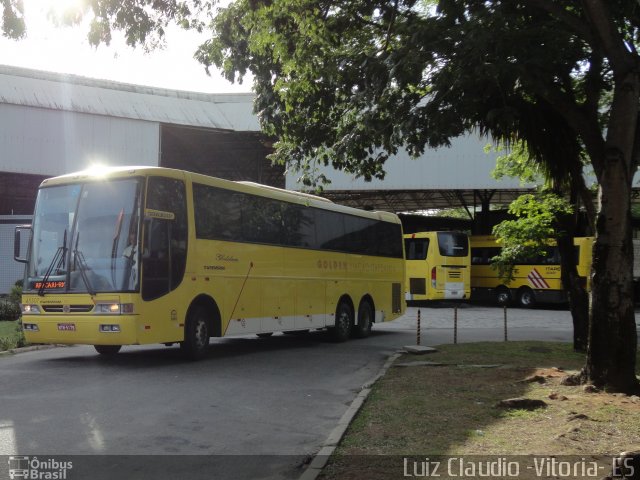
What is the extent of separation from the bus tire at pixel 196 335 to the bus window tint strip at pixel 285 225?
1.41 meters

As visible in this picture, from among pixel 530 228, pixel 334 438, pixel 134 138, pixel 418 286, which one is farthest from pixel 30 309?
pixel 418 286

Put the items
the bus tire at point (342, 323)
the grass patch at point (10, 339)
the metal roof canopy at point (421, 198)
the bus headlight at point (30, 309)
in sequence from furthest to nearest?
the metal roof canopy at point (421, 198) → the bus tire at point (342, 323) → the grass patch at point (10, 339) → the bus headlight at point (30, 309)

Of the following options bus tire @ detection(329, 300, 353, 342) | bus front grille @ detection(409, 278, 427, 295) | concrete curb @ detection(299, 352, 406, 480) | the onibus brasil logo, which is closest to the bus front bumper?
concrete curb @ detection(299, 352, 406, 480)

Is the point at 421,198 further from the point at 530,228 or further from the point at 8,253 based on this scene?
the point at 530,228

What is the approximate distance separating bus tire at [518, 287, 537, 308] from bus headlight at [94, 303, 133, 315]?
990 inches

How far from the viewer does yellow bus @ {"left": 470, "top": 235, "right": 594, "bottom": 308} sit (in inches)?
1175

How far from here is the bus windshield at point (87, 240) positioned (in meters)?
11.1

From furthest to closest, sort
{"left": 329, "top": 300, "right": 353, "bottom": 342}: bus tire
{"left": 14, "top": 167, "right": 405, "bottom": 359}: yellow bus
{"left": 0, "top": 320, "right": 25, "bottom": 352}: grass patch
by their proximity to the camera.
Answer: {"left": 329, "top": 300, "right": 353, "bottom": 342}: bus tire, {"left": 0, "top": 320, "right": 25, "bottom": 352}: grass patch, {"left": 14, "top": 167, "right": 405, "bottom": 359}: yellow bus

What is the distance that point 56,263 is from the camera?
11586 millimetres

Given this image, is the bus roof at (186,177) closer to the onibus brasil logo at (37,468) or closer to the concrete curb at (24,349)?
the concrete curb at (24,349)

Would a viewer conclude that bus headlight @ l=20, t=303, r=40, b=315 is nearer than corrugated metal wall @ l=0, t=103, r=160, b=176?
Yes

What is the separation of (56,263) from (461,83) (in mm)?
7243

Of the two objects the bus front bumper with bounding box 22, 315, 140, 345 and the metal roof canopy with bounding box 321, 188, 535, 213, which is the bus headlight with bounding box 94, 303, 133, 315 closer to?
the bus front bumper with bounding box 22, 315, 140, 345

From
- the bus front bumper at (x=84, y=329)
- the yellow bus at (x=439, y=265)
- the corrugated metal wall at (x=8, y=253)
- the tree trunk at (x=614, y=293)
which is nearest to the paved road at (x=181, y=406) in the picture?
the bus front bumper at (x=84, y=329)
